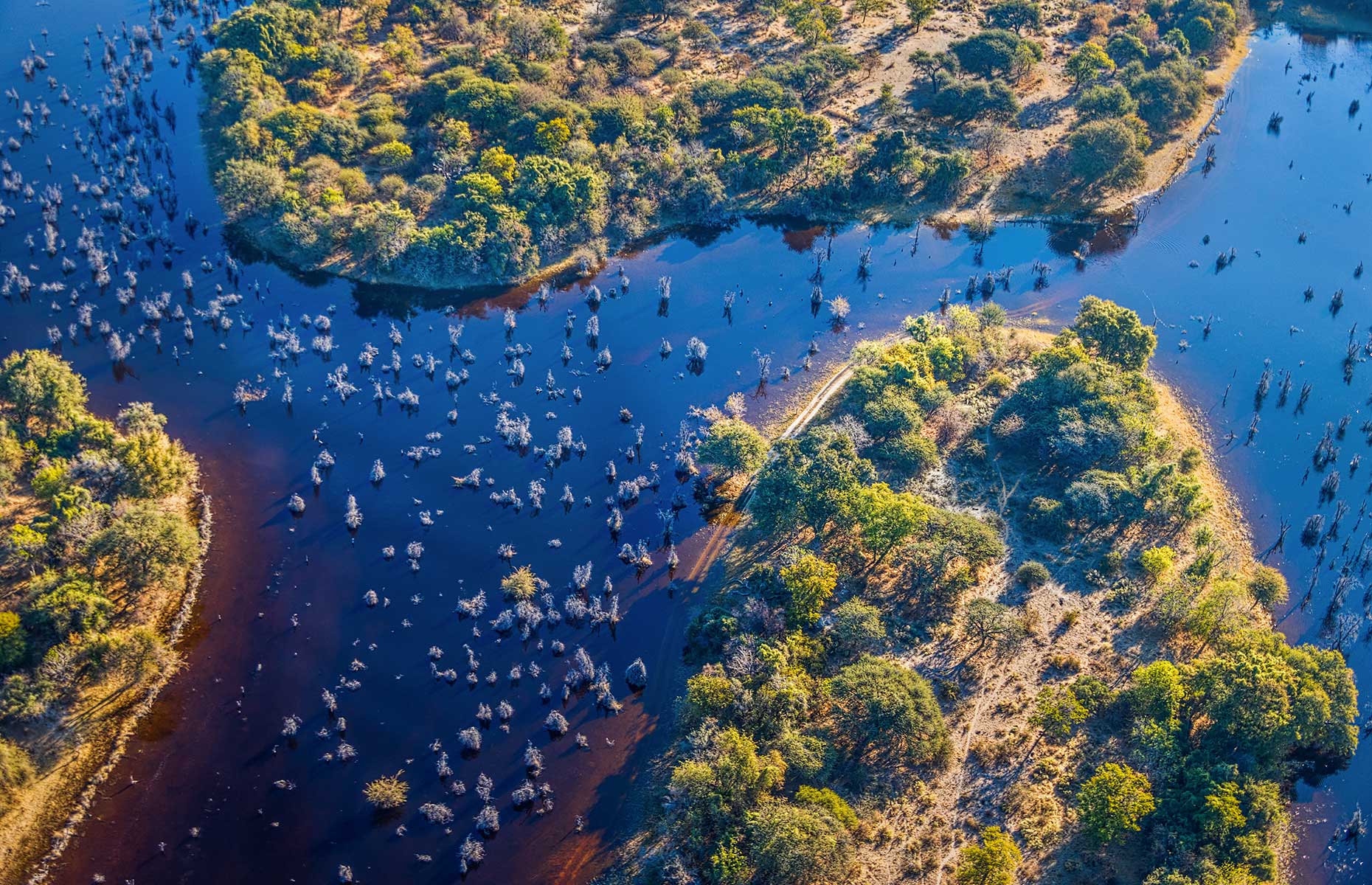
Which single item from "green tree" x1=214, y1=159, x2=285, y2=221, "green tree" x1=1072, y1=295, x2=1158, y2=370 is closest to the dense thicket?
"green tree" x1=214, y1=159, x2=285, y2=221

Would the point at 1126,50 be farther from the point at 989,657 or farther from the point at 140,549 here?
the point at 140,549

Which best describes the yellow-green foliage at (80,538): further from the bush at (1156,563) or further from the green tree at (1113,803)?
the bush at (1156,563)

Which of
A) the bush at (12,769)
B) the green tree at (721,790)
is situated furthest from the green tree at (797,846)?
the bush at (12,769)

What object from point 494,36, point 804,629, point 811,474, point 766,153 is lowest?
point 804,629

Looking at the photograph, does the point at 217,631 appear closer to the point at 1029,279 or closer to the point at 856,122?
the point at 1029,279

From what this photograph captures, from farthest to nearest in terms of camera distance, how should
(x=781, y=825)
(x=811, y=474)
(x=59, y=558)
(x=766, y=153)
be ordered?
(x=766, y=153), (x=811, y=474), (x=59, y=558), (x=781, y=825)

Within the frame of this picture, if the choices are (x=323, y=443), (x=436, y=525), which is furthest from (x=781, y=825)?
(x=323, y=443)
